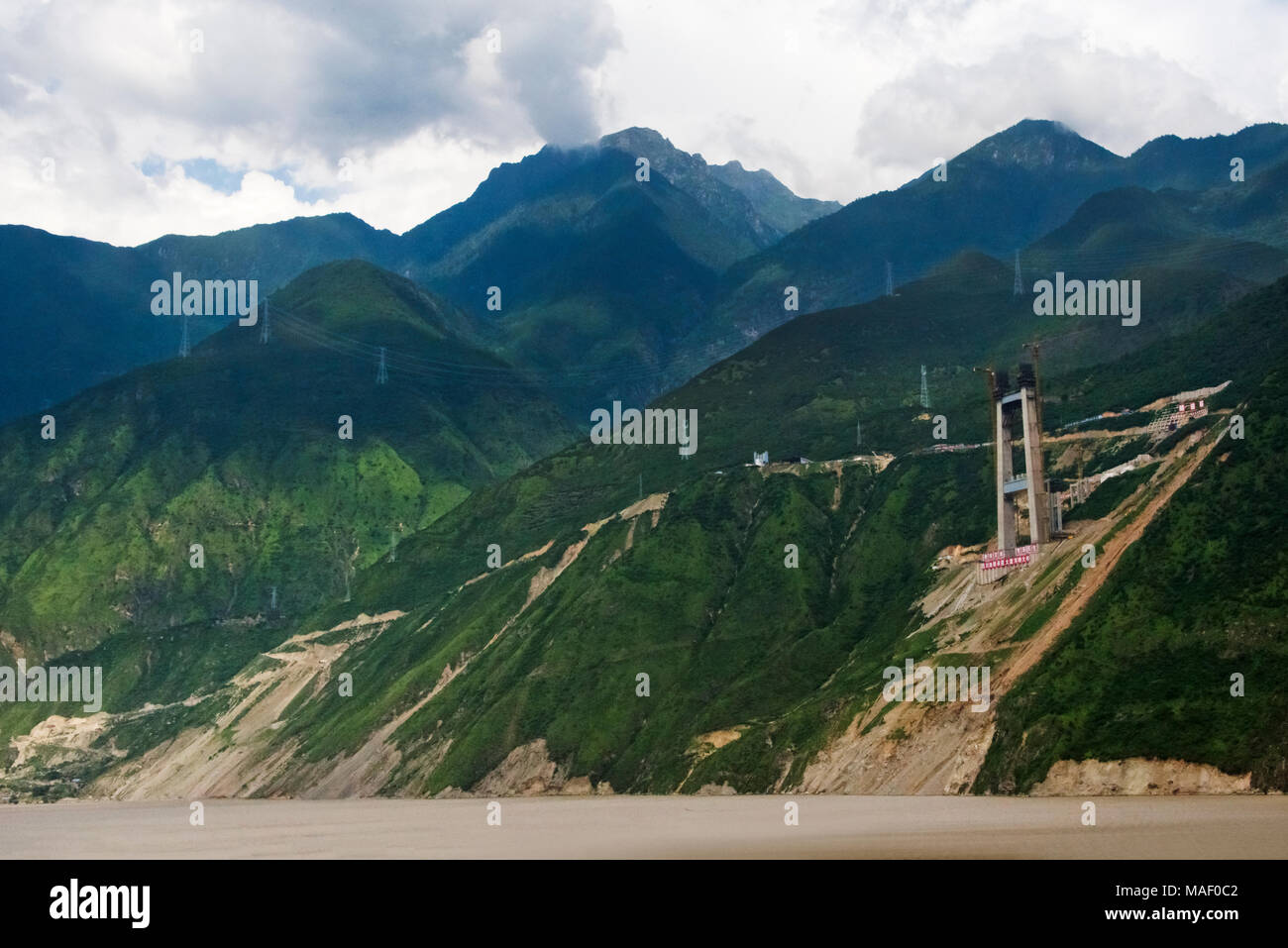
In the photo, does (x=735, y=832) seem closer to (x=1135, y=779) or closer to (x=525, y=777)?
(x=1135, y=779)

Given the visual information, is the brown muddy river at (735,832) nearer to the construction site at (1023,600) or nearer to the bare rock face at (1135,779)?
the bare rock face at (1135,779)

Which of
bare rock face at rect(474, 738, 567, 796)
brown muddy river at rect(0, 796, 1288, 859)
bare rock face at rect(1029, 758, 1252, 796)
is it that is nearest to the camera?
brown muddy river at rect(0, 796, 1288, 859)

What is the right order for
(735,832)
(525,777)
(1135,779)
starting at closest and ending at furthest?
(735,832) → (1135,779) → (525,777)

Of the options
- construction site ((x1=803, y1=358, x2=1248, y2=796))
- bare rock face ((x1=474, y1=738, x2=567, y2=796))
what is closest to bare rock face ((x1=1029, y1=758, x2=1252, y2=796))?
construction site ((x1=803, y1=358, x2=1248, y2=796))

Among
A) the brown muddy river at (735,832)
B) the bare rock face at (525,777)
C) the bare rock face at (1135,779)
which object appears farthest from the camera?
the bare rock face at (525,777)

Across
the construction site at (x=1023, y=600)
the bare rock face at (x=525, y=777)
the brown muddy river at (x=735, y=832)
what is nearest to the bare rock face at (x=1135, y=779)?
the construction site at (x=1023, y=600)

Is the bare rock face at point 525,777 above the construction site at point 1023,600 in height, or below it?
below

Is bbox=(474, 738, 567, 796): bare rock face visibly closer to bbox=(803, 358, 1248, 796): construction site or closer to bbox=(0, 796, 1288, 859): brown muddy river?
bbox=(0, 796, 1288, 859): brown muddy river

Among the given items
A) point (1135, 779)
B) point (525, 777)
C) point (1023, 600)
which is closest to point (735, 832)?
point (1135, 779)
